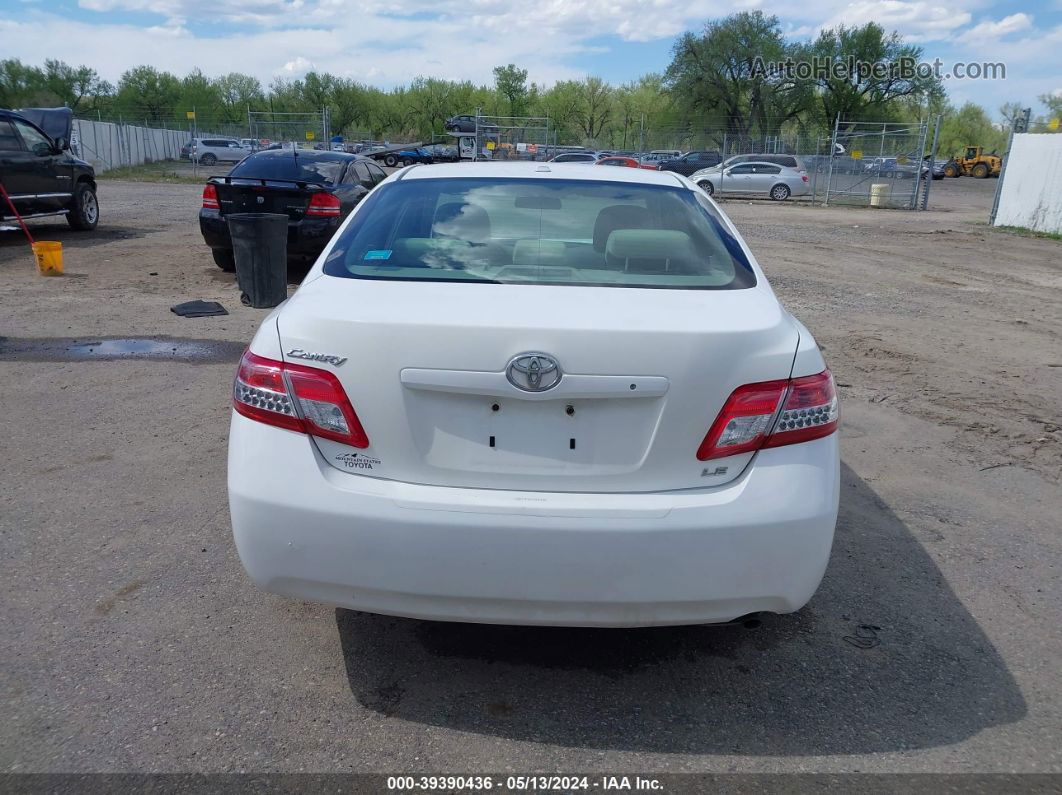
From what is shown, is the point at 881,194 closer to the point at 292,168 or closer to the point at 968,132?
the point at 292,168

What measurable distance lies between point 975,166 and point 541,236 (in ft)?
214

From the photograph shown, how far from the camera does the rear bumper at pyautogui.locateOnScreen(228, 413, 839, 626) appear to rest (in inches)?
95.1

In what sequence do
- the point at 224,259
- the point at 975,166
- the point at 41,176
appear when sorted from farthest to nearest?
the point at 975,166
the point at 41,176
the point at 224,259

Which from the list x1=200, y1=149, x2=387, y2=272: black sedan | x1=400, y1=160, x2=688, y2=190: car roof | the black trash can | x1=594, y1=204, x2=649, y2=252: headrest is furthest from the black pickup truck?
x1=594, y1=204, x2=649, y2=252: headrest

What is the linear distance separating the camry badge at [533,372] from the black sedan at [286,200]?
8.12m

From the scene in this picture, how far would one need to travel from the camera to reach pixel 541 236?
3408 millimetres

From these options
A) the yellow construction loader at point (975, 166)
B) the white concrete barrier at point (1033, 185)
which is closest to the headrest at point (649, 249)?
the white concrete barrier at point (1033, 185)

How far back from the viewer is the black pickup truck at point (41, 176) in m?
12.7

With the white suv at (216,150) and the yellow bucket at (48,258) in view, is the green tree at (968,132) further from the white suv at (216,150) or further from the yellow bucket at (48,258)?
the yellow bucket at (48,258)

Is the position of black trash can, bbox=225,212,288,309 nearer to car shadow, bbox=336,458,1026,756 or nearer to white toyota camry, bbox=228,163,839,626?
car shadow, bbox=336,458,1026,756

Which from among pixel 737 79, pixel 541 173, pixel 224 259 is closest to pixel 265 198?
pixel 224 259

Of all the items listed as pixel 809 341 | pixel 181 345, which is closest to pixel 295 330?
pixel 809 341

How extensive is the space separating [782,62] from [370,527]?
217 ft

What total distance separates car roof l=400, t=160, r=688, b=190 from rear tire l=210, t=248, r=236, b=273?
755 cm
